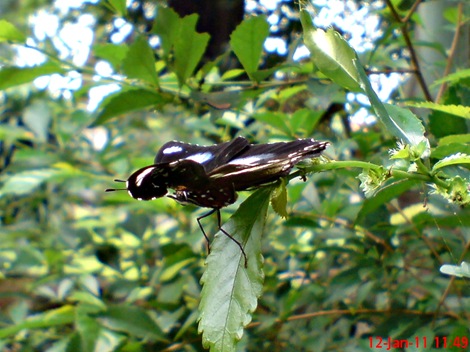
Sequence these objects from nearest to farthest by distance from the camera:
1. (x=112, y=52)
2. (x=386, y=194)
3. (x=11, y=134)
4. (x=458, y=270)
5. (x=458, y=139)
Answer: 1. (x=458, y=270)
2. (x=458, y=139)
3. (x=386, y=194)
4. (x=112, y=52)
5. (x=11, y=134)

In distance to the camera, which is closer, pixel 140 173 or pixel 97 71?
pixel 140 173

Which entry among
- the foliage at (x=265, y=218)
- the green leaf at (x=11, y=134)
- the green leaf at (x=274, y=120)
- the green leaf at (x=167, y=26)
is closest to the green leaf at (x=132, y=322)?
the foliage at (x=265, y=218)

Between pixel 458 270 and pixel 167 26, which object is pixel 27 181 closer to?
pixel 167 26

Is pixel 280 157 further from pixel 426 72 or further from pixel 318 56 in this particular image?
pixel 426 72

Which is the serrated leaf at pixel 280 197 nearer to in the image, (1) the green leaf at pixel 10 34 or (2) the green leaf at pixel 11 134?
(1) the green leaf at pixel 10 34

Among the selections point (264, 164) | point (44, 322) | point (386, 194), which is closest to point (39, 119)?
point (44, 322)

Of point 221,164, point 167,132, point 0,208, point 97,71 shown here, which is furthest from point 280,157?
point 0,208
